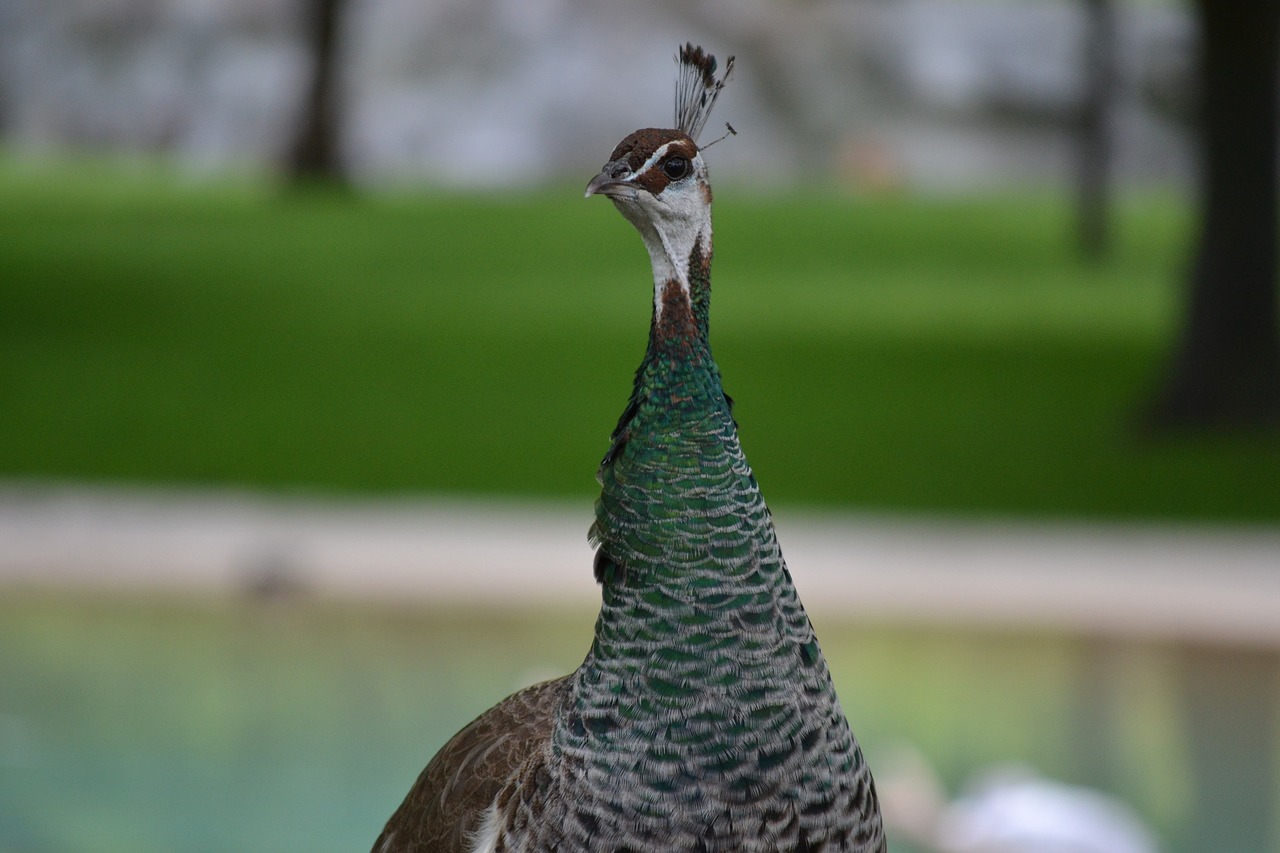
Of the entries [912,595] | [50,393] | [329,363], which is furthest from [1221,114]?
[50,393]

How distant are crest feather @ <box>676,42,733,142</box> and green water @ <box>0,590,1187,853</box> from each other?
167cm

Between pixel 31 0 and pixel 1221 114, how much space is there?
3.26m

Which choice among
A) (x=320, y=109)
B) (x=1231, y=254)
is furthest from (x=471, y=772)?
(x=320, y=109)

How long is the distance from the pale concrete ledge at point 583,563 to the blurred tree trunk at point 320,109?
143 cm

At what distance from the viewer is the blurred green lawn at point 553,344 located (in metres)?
3.82

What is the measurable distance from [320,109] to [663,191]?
12.4 feet

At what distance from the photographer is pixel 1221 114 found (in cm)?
365

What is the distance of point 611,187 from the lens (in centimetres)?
77

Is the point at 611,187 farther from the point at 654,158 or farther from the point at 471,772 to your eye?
the point at 471,772

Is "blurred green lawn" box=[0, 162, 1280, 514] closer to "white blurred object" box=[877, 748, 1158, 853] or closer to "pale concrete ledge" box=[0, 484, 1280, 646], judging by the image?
"pale concrete ledge" box=[0, 484, 1280, 646]

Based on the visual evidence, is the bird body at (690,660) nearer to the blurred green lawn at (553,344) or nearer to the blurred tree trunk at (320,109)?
the blurred green lawn at (553,344)

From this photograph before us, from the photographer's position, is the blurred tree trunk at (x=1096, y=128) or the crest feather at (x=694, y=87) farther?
the blurred tree trunk at (x=1096, y=128)

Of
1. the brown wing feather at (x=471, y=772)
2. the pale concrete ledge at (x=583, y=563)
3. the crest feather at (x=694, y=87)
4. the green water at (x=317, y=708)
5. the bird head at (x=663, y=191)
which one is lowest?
the green water at (x=317, y=708)

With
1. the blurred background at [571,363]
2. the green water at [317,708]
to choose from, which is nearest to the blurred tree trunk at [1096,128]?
the blurred background at [571,363]
